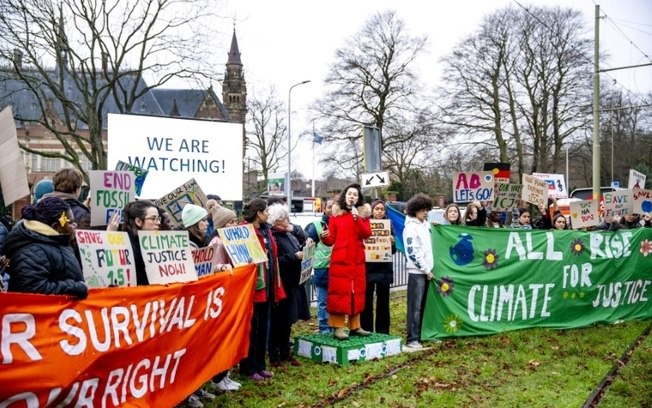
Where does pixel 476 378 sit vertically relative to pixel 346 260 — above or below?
below

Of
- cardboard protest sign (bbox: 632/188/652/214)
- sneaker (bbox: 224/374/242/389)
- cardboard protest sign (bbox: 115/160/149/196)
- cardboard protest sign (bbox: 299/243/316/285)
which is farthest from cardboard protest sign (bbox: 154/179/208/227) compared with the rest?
cardboard protest sign (bbox: 632/188/652/214)

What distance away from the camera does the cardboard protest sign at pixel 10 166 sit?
4.85 meters

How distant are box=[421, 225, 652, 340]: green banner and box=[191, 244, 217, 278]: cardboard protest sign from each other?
3.63 meters

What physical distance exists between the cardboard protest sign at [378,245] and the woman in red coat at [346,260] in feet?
2.35

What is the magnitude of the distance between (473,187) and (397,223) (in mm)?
2095

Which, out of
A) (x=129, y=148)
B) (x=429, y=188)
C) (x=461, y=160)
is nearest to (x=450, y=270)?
(x=129, y=148)

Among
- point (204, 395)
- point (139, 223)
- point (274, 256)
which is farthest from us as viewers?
point (274, 256)

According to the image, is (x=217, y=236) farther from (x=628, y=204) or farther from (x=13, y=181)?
(x=628, y=204)

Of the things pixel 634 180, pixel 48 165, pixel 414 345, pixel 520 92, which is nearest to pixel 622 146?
pixel 520 92

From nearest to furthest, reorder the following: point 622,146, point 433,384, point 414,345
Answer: point 433,384, point 414,345, point 622,146

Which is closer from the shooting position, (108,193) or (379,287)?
(108,193)

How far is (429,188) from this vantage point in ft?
172

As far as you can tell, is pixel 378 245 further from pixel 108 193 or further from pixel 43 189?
pixel 43 189

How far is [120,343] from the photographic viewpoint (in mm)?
4848
